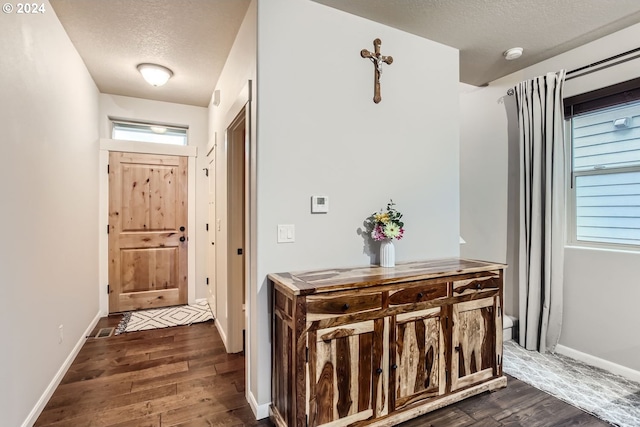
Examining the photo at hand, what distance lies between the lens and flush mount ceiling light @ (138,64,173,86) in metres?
3.09

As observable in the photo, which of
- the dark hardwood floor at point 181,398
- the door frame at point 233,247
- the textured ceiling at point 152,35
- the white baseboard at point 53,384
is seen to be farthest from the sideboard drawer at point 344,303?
the textured ceiling at point 152,35

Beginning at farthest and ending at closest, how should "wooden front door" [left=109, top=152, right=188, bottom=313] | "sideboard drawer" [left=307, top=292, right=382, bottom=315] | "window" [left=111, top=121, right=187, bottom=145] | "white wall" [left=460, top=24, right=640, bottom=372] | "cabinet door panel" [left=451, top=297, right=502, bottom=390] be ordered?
"window" [left=111, top=121, right=187, bottom=145] < "wooden front door" [left=109, top=152, right=188, bottom=313] < "white wall" [left=460, top=24, right=640, bottom=372] < "cabinet door panel" [left=451, top=297, right=502, bottom=390] < "sideboard drawer" [left=307, top=292, right=382, bottom=315]

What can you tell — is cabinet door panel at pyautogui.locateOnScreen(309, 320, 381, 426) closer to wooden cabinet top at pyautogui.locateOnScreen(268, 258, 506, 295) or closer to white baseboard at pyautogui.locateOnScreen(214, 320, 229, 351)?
wooden cabinet top at pyautogui.locateOnScreen(268, 258, 506, 295)

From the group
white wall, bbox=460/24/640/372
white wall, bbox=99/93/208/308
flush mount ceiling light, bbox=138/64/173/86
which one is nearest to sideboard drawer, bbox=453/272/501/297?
white wall, bbox=460/24/640/372

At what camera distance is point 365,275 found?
6.37 feet

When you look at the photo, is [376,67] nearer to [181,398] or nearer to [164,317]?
[181,398]

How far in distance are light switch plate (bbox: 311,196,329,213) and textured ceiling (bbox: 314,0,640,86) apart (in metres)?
1.33

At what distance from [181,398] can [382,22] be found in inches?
122

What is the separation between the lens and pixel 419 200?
2.57 m

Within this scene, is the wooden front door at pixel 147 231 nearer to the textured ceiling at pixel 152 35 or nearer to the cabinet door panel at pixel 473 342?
the textured ceiling at pixel 152 35

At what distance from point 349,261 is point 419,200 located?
815 millimetres

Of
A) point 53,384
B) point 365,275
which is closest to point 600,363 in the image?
point 365,275

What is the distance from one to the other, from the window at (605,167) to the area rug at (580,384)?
105 centimetres

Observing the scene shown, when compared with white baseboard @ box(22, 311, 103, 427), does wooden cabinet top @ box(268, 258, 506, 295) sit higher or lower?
higher
